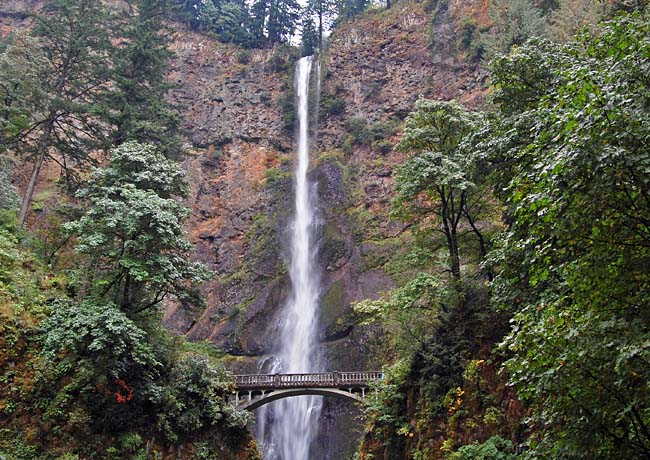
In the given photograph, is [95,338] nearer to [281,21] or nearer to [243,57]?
[243,57]

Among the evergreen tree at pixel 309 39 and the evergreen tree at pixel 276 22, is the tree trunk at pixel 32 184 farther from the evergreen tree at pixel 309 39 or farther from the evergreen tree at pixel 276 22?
the evergreen tree at pixel 276 22

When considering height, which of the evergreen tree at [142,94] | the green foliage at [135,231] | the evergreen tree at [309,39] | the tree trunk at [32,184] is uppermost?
the evergreen tree at [309,39]

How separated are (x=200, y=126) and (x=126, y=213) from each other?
102 ft

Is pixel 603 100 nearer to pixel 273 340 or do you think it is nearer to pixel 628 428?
pixel 628 428

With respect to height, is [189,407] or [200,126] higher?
[200,126]

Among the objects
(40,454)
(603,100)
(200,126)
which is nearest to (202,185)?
(200,126)

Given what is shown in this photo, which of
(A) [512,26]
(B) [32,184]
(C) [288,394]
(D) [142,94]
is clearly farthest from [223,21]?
(C) [288,394]

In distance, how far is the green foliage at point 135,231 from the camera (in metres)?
15.7

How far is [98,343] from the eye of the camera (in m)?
14.1

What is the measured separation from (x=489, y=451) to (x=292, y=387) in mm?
13783

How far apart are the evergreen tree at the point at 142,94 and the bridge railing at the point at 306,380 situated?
423 inches

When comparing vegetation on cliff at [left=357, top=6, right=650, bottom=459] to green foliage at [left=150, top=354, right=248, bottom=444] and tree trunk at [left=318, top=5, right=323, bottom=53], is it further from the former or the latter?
tree trunk at [left=318, top=5, right=323, bottom=53]

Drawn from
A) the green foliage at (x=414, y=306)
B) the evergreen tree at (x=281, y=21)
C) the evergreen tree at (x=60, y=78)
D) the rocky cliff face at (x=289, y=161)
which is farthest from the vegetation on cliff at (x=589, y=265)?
the evergreen tree at (x=281, y=21)

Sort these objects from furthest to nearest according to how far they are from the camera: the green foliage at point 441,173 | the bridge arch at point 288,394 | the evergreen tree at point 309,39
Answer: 1. the evergreen tree at point 309,39
2. the bridge arch at point 288,394
3. the green foliage at point 441,173
